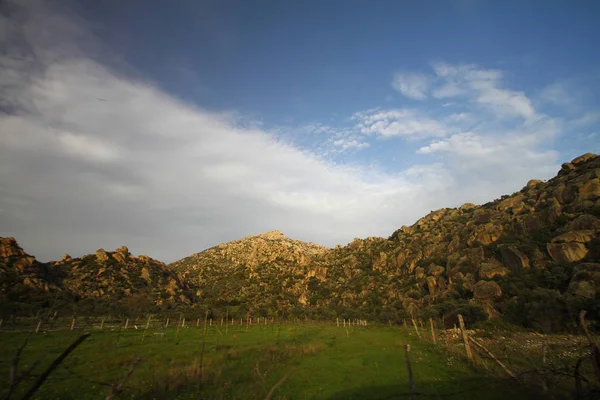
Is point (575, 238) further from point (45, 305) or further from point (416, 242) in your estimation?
point (45, 305)

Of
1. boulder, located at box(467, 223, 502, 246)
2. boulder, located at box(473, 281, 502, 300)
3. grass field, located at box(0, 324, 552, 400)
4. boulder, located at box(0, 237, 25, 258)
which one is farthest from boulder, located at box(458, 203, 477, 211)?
boulder, located at box(0, 237, 25, 258)

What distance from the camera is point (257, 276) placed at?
134500mm

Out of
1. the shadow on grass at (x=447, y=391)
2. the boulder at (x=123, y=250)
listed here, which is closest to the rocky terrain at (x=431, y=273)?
the boulder at (x=123, y=250)

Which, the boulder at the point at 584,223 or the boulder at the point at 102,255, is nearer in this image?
the boulder at the point at 584,223

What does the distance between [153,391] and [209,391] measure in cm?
300

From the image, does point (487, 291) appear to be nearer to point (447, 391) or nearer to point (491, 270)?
point (491, 270)

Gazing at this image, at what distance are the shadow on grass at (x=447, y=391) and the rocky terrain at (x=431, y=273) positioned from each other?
1306 inches

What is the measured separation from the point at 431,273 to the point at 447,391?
8485 centimetres

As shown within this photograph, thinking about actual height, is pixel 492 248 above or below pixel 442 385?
above

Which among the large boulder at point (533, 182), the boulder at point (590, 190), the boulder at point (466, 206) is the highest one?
the large boulder at point (533, 182)

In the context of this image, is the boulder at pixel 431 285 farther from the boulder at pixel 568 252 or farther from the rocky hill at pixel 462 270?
the boulder at pixel 568 252

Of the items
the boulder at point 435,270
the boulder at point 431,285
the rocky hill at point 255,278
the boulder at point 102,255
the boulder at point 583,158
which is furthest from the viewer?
the rocky hill at point 255,278

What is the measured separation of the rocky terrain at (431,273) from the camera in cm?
5716

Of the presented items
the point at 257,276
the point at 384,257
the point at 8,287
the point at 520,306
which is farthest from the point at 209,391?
the point at 257,276
